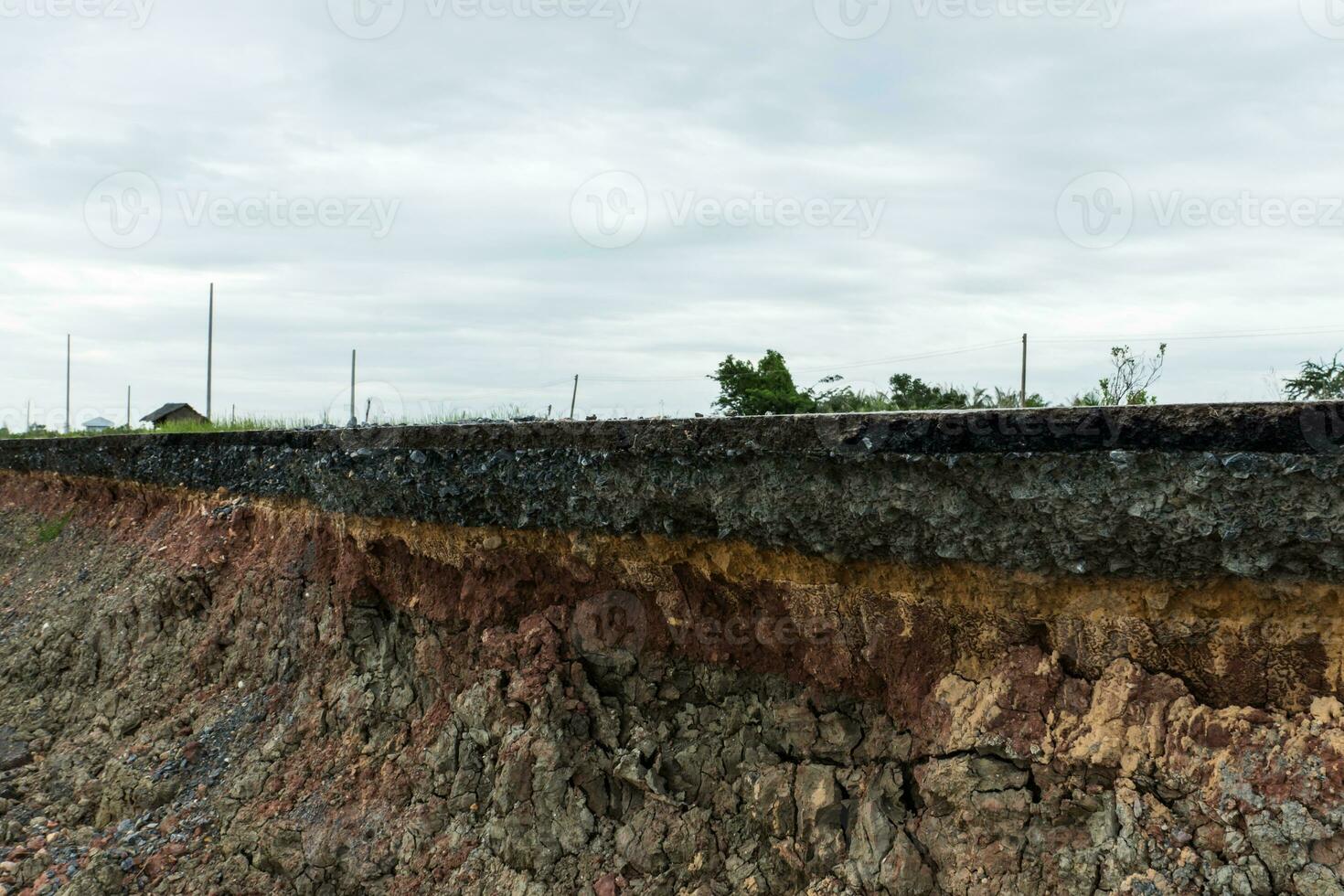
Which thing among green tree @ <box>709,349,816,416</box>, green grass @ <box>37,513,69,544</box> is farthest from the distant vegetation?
green grass @ <box>37,513,69,544</box>

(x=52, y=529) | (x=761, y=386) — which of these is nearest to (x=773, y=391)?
(x=761, y=386)

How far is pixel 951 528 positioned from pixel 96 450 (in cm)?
1073

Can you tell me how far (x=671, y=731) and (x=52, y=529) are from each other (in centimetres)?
1050

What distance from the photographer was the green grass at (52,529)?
11508 mm

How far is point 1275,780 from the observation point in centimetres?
262

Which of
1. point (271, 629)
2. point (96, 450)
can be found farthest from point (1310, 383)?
point (96, 450)

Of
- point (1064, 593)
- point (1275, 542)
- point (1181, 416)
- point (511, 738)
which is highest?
point (1181, 416)

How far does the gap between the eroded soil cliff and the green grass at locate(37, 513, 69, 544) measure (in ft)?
14.6

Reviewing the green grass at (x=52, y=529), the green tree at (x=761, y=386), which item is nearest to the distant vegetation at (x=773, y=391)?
the green tree at (x=761, y=386)

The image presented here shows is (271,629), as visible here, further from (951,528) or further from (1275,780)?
(1275,780)

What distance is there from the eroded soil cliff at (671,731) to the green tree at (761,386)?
710cm

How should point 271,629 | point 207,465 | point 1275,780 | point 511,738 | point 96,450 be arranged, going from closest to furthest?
point 1275,780
point 511,738
point 271,629
point 207,465
point 96,450

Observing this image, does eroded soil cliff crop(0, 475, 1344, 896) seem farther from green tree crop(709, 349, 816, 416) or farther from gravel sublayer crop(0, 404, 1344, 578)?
green tree crop(709, 349, 816, 416)

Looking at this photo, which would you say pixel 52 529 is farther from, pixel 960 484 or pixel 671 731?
pixel 960 484
